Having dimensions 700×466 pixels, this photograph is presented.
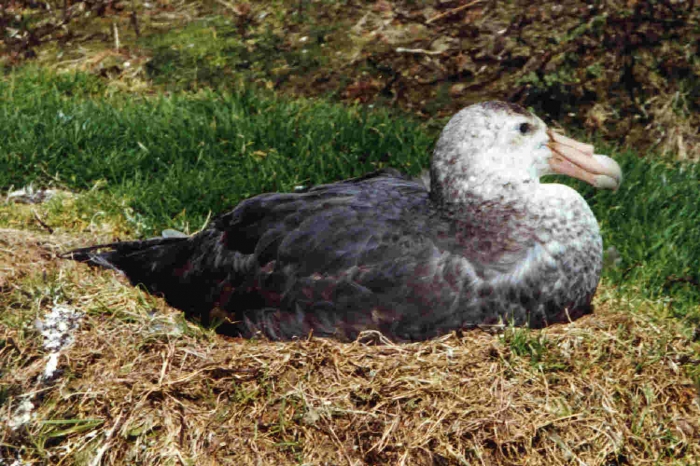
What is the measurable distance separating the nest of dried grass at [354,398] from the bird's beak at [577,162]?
61 centimetres

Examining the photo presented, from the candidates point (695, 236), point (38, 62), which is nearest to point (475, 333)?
point (695, 236)

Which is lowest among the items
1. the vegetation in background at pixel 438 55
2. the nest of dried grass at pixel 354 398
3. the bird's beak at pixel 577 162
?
the vegetation in background at pixel 438 55

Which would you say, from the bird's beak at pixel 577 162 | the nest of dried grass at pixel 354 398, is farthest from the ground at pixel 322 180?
the bird's beak at pixel 577 162

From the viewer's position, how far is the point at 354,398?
341 cm

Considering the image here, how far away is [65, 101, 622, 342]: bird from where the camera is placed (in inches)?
145

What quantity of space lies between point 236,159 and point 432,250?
1.87 metres

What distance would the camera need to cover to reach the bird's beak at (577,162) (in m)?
4.03

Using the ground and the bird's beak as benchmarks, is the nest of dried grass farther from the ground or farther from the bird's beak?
the bird's beak

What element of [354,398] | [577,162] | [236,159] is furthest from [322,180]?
[354,398]

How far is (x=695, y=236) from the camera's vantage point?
4.67 metres

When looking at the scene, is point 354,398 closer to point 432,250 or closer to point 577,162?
point 432,250

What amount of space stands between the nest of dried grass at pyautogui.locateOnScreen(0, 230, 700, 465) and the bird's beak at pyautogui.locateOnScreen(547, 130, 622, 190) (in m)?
0.61

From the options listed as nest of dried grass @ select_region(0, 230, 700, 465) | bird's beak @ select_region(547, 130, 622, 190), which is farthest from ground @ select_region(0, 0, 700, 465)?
bird's beak @ select_region(547, 130, 622, 190)

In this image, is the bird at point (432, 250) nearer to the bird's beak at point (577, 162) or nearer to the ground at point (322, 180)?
the bird's beak at point (577, 162)
